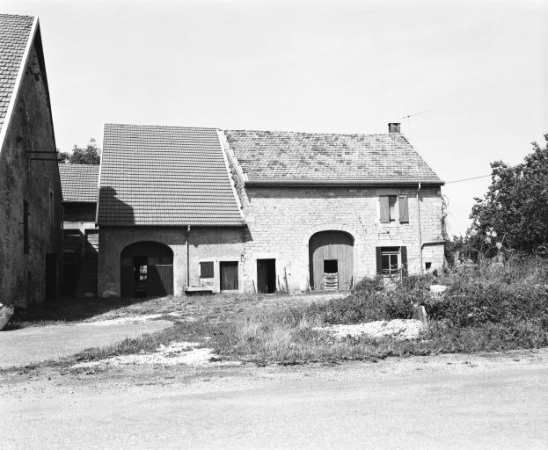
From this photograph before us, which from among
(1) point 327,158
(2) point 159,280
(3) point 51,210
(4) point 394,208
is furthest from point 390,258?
(3) point 51,210

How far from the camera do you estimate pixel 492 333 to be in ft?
34.4

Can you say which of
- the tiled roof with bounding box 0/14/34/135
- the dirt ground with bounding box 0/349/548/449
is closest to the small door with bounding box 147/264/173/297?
the tiled roof with bounding box 0/14/34/135

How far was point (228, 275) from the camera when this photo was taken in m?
25.7

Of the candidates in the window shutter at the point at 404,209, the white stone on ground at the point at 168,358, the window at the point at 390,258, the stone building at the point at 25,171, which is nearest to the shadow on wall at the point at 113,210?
the stone building at the point at 25,171

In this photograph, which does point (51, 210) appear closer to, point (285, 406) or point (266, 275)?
point (266, 275)

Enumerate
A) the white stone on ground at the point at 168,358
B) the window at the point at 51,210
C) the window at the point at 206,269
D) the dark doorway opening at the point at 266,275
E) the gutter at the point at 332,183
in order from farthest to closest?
the gutter at the point at 332,183
the dark doorway opening at the point at 266,275
the window at the point at 206,269
the window at the point at 51,210
the white stone on ground at the point at 168,358

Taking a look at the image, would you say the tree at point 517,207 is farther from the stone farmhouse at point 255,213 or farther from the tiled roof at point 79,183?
the tiled roof at point 79,183

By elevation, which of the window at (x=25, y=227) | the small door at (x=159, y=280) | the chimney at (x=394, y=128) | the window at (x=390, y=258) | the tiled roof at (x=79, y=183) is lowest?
the small door at (x=159, y=280)

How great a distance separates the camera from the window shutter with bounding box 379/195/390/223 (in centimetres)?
2762

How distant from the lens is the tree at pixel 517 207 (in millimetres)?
27453

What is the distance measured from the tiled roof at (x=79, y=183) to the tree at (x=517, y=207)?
22.7 meters

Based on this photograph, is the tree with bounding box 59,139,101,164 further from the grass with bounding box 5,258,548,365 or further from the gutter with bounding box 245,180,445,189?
the grass with bounding box 5,258,548,365

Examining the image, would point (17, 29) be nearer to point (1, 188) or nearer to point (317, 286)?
point (1, 188)

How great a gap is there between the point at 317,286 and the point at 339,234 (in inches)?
108
